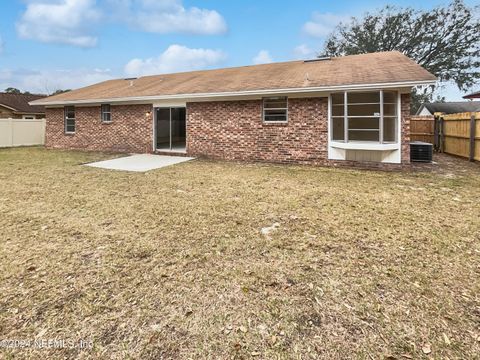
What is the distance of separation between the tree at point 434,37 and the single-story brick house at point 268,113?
60.2 ft

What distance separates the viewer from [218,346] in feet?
7.06

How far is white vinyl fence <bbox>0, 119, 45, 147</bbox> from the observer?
17969mm

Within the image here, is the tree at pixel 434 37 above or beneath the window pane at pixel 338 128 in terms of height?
above

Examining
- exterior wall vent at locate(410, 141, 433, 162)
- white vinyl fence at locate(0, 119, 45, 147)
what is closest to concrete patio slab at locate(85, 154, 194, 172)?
exterior wall vent at locate(410, 141, 433, 162)

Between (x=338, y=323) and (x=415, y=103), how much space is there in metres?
41.3

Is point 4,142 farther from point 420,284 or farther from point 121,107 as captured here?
point 420,284

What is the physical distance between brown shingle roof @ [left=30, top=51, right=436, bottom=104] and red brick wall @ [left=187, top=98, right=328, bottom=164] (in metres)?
0.70

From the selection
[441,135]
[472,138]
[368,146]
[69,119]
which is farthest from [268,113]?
[69,119]

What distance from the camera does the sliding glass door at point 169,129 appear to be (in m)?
14.2

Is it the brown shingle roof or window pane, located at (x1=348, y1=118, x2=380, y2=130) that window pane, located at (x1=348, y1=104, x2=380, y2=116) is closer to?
window pane, located at (x1=348, y1=118, x2=380, y2=130)

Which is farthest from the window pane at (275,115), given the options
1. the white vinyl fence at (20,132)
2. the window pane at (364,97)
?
the white vinyl fence at (20,132)

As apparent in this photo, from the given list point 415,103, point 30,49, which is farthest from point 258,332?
point 415,103

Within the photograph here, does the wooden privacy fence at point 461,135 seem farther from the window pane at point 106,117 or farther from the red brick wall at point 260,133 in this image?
the window pane at point 106,117

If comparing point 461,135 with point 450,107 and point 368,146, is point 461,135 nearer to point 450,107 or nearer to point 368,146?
point 368,146
